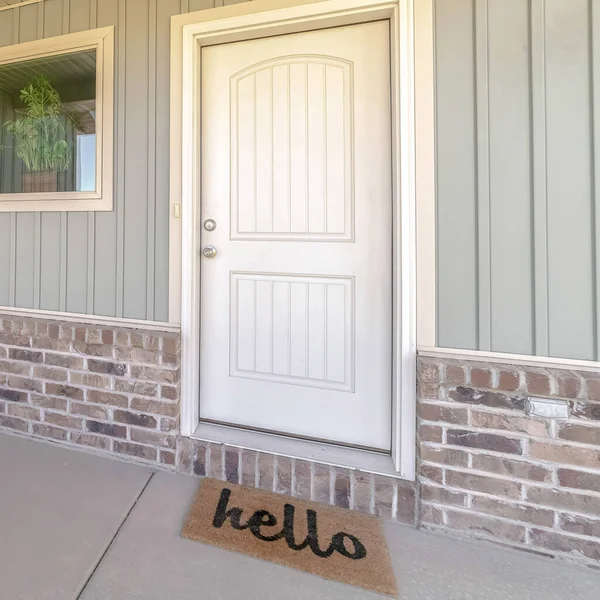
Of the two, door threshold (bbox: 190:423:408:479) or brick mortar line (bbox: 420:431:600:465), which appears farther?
door threshold (bbox: 190:423:408:479)

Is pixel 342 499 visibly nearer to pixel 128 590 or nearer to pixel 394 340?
pixel 394 340

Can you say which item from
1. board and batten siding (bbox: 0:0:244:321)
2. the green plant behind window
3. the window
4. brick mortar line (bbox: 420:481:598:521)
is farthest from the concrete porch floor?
the green plant behind window

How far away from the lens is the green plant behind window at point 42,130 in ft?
6.07

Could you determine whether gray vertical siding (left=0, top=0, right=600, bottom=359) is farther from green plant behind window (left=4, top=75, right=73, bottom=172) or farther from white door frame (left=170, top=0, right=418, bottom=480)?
green plant behind window (left=4, top=75, right=73, bottom=172)

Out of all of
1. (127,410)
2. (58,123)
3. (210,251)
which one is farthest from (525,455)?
(58,123)

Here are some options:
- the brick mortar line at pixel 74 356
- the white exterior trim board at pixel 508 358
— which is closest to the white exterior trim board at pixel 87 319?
the brick mortar line at pixel 74 356

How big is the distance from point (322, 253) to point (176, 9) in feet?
Result: 4.20

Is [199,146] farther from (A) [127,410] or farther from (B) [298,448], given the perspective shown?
(B) [298,448]

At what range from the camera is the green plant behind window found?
1.85 metres

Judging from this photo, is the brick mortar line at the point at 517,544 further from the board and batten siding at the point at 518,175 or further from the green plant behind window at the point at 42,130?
the green plant behind window at the point at 42,130

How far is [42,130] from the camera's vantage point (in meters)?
1.90

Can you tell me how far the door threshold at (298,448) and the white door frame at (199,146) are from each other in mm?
54

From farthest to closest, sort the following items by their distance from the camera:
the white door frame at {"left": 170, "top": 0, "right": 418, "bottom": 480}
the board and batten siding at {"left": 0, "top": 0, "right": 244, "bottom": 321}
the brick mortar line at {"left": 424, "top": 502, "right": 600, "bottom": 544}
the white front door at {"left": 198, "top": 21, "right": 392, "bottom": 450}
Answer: the board and batten siding at {"left": 0, "top": 0, "right": 244, "bottom": 321} < the white front door at {"left": 198, "top": 21, "right": 392, "bottom": 450} < the white door frame at {"left": 170, "top": 0, "right": 418, "bottom": 480} < the brick mortar line at {"left": 424, "top": 502, "right": 600, "bottom": 544}

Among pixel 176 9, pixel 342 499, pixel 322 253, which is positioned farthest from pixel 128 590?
pixel 176 9
